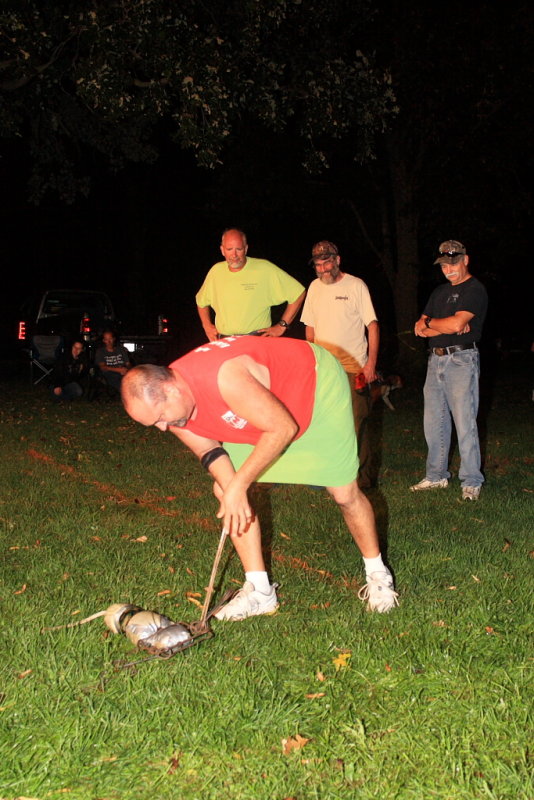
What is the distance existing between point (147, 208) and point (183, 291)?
426 cm

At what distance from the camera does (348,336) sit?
6.79 meters

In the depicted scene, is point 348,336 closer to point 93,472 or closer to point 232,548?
point 232,548

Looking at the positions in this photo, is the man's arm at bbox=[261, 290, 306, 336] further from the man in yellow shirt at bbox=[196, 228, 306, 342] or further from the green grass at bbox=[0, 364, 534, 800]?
the green grass at bbox=[0, 364, 534, 800]

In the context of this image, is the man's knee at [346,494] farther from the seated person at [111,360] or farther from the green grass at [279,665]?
the seated person at [111,360]

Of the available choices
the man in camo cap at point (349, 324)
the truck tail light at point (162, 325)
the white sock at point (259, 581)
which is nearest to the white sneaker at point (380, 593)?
the white sock at point (259, 581)

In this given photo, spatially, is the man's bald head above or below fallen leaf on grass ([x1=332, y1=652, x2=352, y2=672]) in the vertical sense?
above

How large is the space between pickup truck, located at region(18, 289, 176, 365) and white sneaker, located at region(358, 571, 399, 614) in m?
11.3

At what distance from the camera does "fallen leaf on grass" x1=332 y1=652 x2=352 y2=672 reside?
3.55 metres

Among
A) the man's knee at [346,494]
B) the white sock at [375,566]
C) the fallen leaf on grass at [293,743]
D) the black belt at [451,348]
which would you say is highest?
the black belt at [451,348]

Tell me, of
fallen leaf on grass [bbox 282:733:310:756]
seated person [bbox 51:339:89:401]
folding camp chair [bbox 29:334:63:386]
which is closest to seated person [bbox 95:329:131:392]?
seated person [bbox 51:339:89:401]

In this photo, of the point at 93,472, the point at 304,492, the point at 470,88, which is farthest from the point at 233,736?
the point at 470,88

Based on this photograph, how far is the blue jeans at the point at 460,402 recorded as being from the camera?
22.6 ft

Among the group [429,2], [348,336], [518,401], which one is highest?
[429,2]

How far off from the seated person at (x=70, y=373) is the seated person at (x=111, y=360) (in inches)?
18.2
